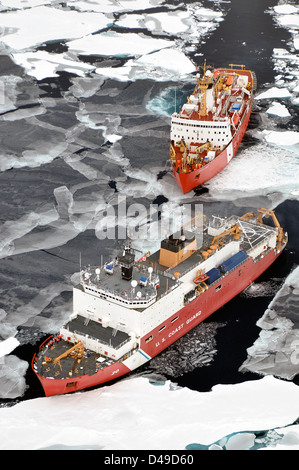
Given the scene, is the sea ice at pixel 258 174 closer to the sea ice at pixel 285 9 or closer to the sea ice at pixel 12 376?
the sea ice at pixel 12 376

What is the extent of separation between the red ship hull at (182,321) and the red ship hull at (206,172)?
27.3 ft

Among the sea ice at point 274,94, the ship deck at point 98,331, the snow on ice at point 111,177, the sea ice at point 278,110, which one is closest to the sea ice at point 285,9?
the snow on ice at point 111,177

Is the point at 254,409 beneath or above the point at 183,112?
beneath

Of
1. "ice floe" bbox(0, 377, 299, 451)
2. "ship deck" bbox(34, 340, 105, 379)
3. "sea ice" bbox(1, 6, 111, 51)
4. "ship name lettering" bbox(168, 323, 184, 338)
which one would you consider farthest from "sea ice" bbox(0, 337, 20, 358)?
"sea ice" bbox(1, 6, 111, 51)

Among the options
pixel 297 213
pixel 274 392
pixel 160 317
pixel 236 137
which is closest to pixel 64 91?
pixel 236 137

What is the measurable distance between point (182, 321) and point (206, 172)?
1510cm

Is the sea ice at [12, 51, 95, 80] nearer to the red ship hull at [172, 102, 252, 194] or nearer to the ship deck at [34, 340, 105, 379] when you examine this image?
the red ship hull at [172, 102, 252, 194]

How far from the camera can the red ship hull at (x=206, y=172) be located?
47.1m

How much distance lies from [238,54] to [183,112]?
1754 centimetres

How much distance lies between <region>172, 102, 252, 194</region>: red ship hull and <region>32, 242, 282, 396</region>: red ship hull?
8.31m

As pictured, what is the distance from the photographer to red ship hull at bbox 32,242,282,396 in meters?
31.3

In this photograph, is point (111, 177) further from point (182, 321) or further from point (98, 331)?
point (98, 331)

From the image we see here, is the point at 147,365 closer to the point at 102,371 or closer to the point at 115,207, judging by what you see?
the point at 102,371

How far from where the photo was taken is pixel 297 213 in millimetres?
45438
